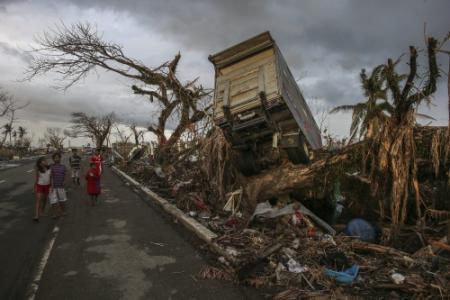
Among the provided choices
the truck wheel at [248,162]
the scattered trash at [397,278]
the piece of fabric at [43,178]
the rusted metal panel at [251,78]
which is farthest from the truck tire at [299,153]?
the piece of fabric at [43,178]

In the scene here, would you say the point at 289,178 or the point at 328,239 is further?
the point at 289,178

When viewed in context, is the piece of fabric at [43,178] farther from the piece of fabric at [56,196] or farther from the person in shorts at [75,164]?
the person in shorts at [75,164]

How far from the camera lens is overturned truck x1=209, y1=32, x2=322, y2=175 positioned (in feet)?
22.9

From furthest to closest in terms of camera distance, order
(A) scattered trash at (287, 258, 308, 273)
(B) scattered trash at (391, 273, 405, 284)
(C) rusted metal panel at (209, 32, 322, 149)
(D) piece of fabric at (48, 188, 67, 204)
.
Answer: (D) piece of fabric at (48, 188, 67, 204), (C) rusted metal panel at (209, 32, 322, 149), (A) scattered trash at (287, 258, 308, 273), (B) scattered trash at (391, 273, 405, 284)

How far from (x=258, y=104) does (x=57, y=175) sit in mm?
5356

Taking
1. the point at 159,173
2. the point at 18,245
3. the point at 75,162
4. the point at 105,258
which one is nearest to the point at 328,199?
the point at 105,258

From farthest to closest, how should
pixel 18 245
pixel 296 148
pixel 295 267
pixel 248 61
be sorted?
1. pixel 248 61
2. pixel 296 148
3. pixel 18 245
4. pixel 295 267

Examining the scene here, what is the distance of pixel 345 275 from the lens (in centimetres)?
437

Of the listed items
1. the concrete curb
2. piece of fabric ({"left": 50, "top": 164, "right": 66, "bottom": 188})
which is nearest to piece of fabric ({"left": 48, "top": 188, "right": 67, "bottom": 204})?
piece of fabric ({"left": 50, "top": 164, "right": 66, "bottom": 188})

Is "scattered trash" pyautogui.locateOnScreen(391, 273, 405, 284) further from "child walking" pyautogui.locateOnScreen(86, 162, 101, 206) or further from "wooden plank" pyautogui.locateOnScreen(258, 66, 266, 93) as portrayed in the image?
"child walking" pyautogui.locateOnScreen(86, 162, 101, 206)

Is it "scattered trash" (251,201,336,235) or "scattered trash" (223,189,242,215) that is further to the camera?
"scattered trash" (223,189,242,215)

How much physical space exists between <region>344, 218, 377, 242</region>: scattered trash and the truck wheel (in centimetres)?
265

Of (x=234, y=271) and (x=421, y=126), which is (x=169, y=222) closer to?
(x=234, y=271)

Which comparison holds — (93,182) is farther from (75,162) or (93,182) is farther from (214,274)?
(214,274)
